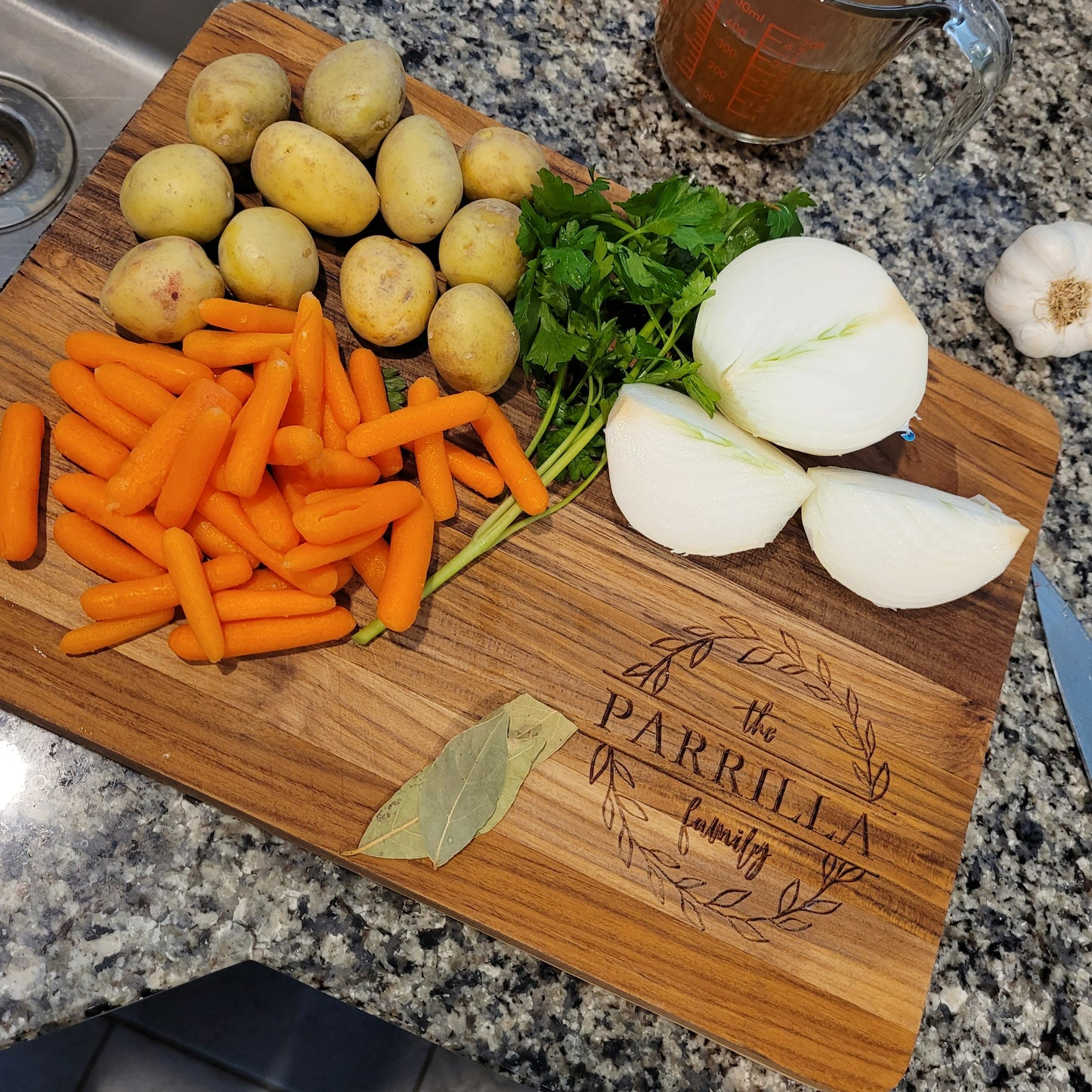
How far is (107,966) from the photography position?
1.09m

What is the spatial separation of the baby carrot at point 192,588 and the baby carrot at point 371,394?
0.79ft

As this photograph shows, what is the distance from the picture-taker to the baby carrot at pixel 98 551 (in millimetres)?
1098

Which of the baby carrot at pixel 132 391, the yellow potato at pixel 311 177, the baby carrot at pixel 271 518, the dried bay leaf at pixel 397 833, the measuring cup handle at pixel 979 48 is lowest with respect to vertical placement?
the dried bay leaf at pixel 397 833

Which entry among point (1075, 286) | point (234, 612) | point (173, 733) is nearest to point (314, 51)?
point (234, 612)

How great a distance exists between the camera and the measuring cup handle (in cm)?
114

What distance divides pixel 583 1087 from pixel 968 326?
57.4 inches

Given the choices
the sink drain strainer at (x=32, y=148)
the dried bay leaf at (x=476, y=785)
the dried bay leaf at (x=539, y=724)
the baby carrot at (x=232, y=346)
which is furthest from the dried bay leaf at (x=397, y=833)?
the sink drain strainer at (x=32, y=148)

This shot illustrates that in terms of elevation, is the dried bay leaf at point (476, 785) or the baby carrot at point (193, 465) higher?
the baby carrot at point (193, 465)

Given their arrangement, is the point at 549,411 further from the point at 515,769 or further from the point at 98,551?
the point at 98,551

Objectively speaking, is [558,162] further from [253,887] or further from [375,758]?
[253,887]

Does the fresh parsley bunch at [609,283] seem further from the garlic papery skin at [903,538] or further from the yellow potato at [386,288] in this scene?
the garlic papery skin at [903,538]

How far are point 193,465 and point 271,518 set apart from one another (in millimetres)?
119

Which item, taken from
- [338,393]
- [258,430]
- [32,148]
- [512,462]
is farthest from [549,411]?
[32,148]

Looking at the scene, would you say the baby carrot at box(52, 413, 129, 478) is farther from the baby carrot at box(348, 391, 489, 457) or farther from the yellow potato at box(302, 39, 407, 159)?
the yellow potato at box(302, 39, 407, 159)
